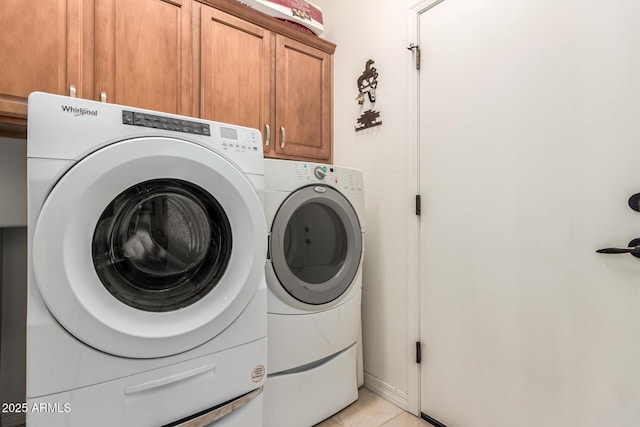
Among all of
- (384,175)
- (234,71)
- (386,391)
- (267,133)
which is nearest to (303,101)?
(267,133)

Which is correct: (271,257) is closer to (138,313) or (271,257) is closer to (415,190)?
(138,313)

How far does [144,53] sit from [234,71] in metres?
0.41

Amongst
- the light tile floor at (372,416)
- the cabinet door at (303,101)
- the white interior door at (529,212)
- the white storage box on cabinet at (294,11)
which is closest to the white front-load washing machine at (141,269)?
the light tile floor at (372,416)

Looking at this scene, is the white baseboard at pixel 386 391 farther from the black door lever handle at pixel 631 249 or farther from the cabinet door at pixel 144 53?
the cabinet door at pixel 144 53

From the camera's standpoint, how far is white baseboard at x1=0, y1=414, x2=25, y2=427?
4.34ft

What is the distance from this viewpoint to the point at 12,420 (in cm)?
134

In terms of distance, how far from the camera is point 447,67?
134 centimetres

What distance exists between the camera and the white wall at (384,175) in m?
→ 1.53

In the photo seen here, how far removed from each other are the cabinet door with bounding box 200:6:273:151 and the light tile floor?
1.41 metres

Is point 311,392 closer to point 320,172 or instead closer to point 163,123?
point 320,172

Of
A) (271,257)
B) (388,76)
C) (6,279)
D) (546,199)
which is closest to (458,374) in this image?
(546,199)

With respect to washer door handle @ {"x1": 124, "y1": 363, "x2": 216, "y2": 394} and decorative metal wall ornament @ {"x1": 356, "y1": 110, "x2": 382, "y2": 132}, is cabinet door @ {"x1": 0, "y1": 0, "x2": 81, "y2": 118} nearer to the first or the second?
washer door handle @ {"x1": 124, "y1": 363, "x2": 216, "y2": 394}

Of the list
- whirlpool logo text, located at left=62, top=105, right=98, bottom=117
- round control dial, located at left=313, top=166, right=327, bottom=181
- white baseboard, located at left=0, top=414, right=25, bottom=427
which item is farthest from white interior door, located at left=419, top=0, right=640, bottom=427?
white baseboard, located at left=0, top=414, right=25, bottom=427

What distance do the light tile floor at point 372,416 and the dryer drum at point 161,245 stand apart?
0.94 meters
